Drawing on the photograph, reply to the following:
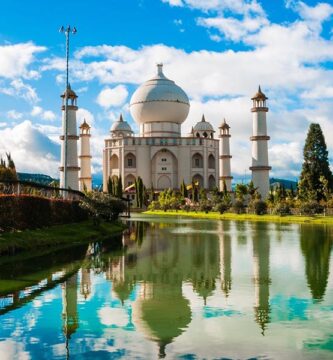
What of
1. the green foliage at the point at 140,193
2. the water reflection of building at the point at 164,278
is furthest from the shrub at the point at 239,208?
the water reflection of building at the point at 164,278

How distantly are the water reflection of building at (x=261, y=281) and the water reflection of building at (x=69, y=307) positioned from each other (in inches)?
102

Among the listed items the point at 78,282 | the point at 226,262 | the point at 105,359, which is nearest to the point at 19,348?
the point at 105,359

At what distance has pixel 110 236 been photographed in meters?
26.6

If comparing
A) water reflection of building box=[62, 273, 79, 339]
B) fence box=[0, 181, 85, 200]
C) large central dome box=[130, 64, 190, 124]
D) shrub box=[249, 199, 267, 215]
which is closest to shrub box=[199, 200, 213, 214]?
shrub box=[249, 199, 267, 215]

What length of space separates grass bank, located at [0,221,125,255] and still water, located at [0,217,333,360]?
3.59 ft

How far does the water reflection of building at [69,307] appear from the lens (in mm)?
7785

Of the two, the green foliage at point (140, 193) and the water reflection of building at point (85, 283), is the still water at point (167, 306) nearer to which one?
the water reflection of building at point (85, 283)

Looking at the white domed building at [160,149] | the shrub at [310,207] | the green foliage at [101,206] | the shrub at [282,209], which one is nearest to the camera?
the green foliage at [101,206]

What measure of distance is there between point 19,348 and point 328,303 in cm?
518

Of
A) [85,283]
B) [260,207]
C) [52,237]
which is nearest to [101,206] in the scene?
[52,237]

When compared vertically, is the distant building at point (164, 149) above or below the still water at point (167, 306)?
above

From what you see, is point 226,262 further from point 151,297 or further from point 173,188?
point 173,188

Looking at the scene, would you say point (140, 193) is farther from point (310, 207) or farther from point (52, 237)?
point (52, 237)

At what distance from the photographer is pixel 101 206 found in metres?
30.1
